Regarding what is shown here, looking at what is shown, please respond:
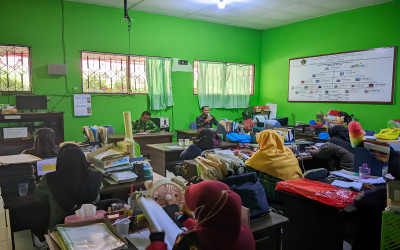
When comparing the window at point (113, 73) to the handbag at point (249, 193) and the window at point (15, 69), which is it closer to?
the window at point (15, 69)

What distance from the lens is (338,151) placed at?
3719mm

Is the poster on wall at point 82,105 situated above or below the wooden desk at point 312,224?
above

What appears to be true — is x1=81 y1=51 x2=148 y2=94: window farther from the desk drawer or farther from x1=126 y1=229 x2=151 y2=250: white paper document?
the desk drawer

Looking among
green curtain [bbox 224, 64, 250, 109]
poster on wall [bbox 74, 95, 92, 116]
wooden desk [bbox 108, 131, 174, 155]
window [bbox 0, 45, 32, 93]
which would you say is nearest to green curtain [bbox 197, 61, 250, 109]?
green curtain [bbox 224, 64, 250, 109]

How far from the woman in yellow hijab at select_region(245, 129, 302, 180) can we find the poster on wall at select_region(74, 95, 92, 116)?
4.37 metres

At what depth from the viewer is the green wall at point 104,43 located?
228 inches

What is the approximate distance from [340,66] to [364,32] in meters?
0.81

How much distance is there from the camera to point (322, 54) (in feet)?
23.1

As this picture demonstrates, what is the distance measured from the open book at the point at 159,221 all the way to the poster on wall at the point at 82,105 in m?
5.18

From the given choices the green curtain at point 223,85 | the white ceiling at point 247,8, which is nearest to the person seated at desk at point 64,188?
the white ceiling at point 247,8

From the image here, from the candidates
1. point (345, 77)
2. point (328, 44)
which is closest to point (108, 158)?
point (345, 77)

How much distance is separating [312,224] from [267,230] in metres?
0.79

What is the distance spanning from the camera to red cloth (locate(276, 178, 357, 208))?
2.36 meters

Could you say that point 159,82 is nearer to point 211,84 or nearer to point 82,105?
point 211,84
